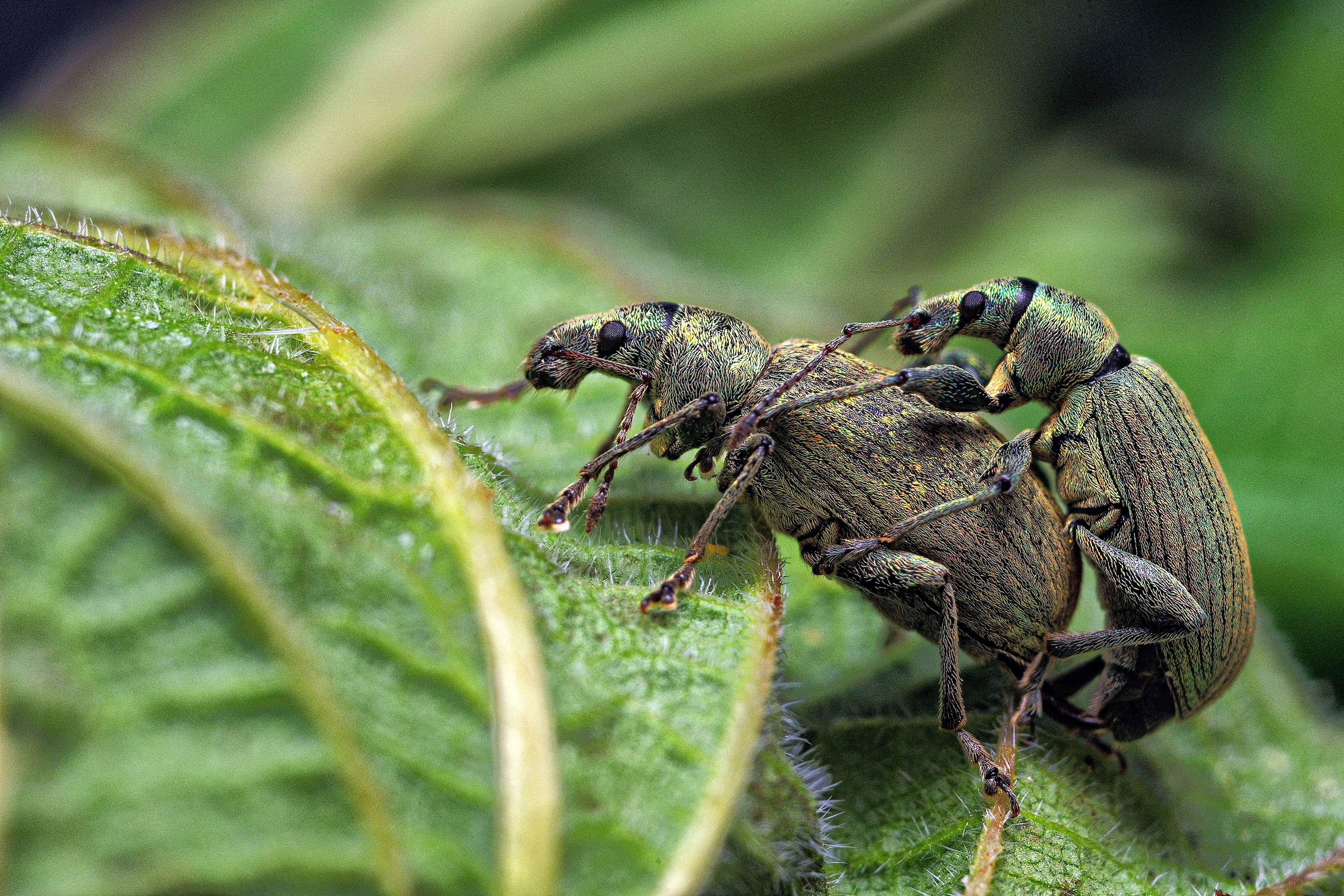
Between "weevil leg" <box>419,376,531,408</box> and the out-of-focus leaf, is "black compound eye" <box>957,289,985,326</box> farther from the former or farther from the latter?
the out-of-focus leaf

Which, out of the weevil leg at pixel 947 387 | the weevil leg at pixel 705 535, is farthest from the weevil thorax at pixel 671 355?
the weevil leg at pixel 947 387

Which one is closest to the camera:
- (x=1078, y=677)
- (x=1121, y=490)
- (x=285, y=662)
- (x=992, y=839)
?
(x=285, y=662)

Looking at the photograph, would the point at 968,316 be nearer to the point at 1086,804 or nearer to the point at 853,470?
the point at 853,470

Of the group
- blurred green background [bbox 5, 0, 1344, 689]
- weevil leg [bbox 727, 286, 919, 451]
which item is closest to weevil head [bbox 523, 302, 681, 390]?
weevil leg [bbox 727, 286, 919, 451]

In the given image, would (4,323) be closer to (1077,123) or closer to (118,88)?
(118,88)

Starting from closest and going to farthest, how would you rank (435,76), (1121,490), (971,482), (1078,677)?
(971,482)
(1121,490)
(1078,677)
(435,76)

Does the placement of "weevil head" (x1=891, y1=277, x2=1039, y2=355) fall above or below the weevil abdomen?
above

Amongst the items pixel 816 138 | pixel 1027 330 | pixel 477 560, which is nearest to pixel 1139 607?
pixel 1027 330
